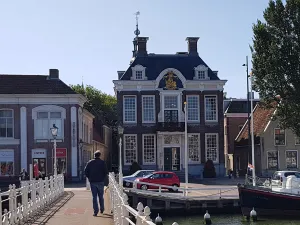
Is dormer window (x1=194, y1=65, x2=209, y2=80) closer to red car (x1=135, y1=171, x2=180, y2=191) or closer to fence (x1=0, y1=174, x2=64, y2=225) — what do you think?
red car (x1=135, y1=171, x2=180, y2=191)

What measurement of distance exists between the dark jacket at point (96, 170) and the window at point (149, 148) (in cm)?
4192

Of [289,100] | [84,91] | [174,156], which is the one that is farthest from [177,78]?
[84,91]

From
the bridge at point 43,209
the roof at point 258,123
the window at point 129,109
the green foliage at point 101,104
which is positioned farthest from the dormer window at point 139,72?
the green foliage at point 101,104

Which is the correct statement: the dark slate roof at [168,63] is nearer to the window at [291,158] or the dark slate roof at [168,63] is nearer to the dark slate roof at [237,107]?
the dark slate roof at [237,107]

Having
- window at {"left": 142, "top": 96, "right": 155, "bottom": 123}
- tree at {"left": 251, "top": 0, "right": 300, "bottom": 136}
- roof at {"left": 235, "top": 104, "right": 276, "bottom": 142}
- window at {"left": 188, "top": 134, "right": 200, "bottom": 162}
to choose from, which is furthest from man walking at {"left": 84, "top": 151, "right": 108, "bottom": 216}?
roof at {"left": 235, "top": 104, "right": 276, "bottom": 142}

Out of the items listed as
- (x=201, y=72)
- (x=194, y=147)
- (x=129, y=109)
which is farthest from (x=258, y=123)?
(x=129, y=109)

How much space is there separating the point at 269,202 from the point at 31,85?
30.2 meters

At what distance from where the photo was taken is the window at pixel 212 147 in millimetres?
A: 61156

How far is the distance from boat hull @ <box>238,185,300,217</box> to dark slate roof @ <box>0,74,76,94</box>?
26.7 metres

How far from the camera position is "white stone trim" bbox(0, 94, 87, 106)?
183 ft

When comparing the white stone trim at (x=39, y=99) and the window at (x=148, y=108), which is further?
the window at (x=148, y=108)

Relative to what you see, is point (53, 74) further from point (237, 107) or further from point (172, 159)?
point (237, 107)

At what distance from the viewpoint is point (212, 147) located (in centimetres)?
6138

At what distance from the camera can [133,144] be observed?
60.5 metres
